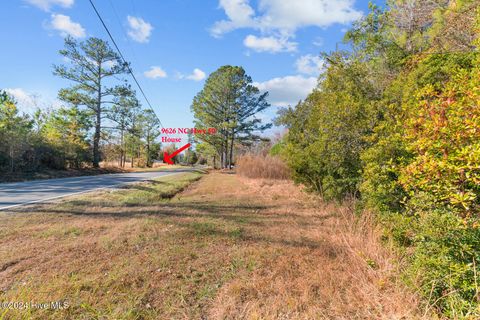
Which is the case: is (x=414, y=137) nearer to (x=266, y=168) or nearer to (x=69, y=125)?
(x=266, y=168)

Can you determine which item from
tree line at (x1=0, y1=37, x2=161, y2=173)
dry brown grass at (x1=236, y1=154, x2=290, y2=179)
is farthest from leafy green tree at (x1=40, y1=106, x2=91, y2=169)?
dry brown grass at (x1=236, y1=154, x2=290, y2=179)

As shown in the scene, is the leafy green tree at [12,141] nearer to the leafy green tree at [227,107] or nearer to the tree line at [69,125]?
the tree line at [69,125]

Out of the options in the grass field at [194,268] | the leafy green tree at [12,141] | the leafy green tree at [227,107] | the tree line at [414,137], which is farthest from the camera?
the leafy green tree at [227,107]

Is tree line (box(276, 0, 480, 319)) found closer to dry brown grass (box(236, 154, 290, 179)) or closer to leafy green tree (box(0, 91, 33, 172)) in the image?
dry brown grass (box(236, 154, 290, 179))

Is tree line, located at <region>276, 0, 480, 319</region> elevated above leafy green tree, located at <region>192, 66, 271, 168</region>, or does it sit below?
below

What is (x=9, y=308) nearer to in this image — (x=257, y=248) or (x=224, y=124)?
(x=257, y=248)

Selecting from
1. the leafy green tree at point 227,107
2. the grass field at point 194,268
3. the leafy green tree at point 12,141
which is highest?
the leafy green tree at point 227,107

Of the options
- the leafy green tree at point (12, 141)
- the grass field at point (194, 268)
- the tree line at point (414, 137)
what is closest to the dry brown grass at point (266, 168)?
the tree line at point (414, 137)

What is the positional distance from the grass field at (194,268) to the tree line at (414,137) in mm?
484

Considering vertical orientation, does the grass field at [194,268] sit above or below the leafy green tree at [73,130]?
below

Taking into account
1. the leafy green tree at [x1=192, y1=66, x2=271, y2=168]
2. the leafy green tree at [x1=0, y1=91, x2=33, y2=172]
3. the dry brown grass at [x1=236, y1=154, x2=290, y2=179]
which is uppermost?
the leafy green tree at [x1=192, y1=66, x2=271, y2=168]

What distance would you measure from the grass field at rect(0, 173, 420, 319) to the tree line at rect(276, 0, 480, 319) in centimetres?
48

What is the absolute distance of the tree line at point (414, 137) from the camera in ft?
7.44

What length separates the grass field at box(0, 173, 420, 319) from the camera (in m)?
2.44
